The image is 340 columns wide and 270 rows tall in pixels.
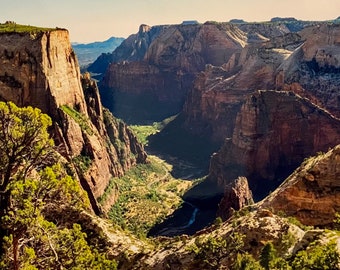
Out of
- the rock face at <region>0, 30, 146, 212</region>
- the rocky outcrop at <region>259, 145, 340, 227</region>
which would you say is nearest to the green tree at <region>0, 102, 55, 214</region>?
the rocky outcrop at <region>259, 145, 340, 227</region>

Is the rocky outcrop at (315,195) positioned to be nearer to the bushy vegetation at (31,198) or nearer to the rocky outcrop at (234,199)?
the rocky outcrop at (234,199)

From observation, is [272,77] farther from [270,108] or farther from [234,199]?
[234,199]

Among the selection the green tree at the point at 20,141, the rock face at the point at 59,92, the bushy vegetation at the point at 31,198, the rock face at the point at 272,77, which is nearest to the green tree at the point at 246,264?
the bushy vegetation at the point at 31,198

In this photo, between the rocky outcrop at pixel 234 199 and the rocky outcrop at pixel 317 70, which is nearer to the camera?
the rocky outcrop at pixel 234 199

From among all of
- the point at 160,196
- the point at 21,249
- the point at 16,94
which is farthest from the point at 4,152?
the point at 160,196

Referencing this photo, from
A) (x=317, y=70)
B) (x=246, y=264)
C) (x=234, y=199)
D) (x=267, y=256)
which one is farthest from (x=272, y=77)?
(x=246, y=264)

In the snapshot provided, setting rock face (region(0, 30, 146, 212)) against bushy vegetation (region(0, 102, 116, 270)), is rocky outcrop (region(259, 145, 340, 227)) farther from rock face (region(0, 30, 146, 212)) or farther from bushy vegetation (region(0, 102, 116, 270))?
rock face (region(0, 30, 146, 212))
